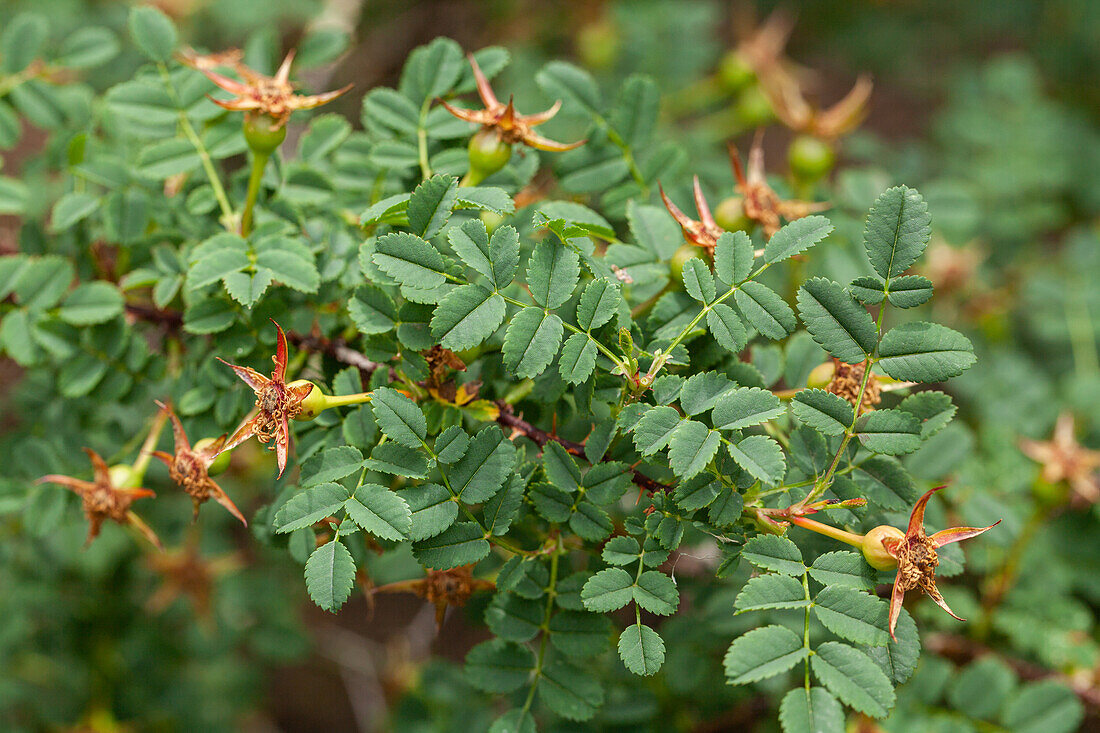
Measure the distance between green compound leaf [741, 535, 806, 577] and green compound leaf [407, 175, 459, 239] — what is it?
0.57m

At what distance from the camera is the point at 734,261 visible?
3.49ft

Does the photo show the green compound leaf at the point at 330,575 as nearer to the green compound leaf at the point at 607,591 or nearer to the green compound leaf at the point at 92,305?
the green compound leaf at the point at 607,591

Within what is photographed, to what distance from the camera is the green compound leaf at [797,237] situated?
1.02m

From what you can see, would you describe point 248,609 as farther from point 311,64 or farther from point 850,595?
point 850,595

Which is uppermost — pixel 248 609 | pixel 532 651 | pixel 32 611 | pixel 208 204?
pixel 208 204

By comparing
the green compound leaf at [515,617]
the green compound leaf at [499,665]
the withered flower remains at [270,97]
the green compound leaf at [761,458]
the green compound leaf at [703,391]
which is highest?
the withered flower remains at [270,97]

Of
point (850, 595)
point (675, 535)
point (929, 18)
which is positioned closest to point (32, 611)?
point (675, 535)

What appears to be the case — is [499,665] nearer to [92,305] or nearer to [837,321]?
[837,321]

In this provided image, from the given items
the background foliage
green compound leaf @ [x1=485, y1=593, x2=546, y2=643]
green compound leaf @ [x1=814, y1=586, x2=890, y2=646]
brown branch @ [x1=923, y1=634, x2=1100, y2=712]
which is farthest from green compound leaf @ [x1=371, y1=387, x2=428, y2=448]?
brown branch @ [x1=923, y1=634, x2=1100, y2=712]

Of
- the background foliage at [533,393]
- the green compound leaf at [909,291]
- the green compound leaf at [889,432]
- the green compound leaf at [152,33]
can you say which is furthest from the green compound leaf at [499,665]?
the green compound leaf at [152,33]

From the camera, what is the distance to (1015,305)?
8.02 ft

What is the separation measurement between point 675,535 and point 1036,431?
4.93 ft

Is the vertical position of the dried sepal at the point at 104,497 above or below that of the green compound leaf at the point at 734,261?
below

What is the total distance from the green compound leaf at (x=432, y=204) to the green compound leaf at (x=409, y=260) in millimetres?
36
